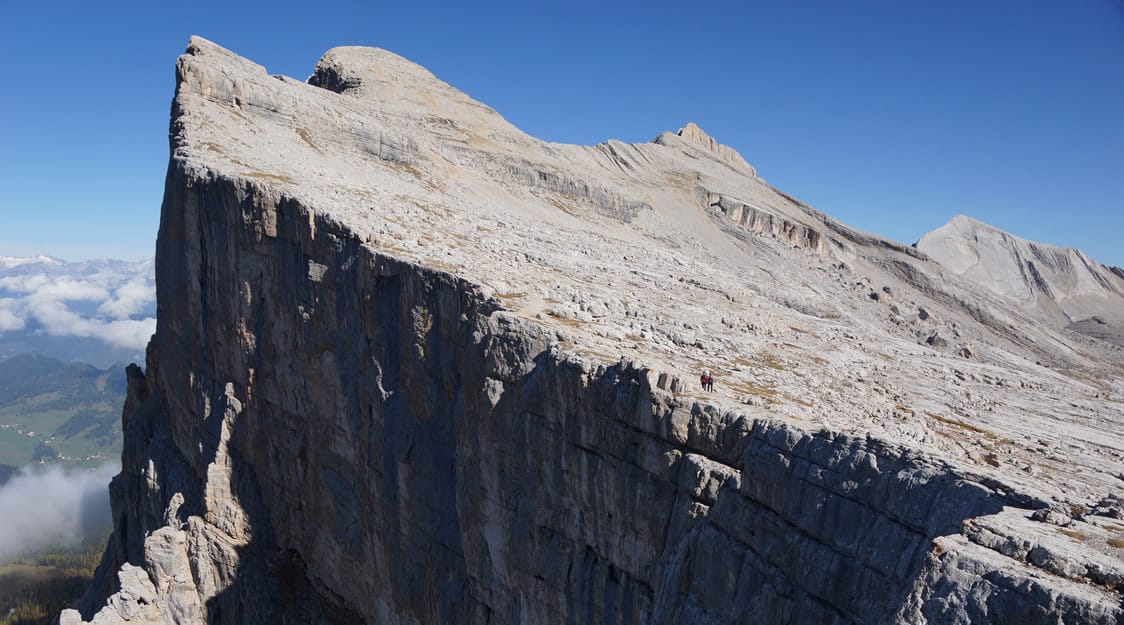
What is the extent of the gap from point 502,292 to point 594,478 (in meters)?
8.03

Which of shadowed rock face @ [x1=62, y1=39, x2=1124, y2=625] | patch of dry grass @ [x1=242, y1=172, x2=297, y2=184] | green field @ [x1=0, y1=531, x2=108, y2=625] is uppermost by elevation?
patch of dry grass @ [x1=242, y1=172, x2=297, y2=184]

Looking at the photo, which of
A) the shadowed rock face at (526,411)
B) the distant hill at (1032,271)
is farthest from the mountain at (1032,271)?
the shadowed rock face at (526,411)

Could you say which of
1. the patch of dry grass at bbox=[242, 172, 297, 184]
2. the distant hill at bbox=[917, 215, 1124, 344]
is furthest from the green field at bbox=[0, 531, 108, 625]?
the distant hill at bbox=[917, 215, 1124, 344]

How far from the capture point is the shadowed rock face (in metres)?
12.4

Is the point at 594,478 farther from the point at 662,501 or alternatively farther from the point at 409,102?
the point at 409,102

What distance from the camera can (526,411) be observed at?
20812mm

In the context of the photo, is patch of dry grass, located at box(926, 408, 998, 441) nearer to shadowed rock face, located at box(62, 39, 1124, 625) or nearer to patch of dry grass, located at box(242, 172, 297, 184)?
shadowed rock face, located at box(62, 39, 1124, 625)

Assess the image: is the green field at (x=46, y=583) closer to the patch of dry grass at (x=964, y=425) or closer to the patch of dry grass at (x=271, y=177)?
the patch of dry grass at (x=271, y=177)

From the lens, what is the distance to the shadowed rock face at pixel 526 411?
40.7ft

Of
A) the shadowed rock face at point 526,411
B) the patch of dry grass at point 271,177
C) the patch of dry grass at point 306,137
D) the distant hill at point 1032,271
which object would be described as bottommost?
the shadowed rock face at point 526,411

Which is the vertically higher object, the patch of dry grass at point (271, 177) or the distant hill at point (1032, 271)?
the distant hill at point (1032, 271)

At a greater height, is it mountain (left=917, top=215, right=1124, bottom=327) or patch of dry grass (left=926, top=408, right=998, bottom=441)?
mountain (left=917, top=215, right=1124, bottom=327)

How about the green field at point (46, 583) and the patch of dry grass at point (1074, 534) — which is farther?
the green field at point (46, 583)

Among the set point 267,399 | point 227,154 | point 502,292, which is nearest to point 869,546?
point 502,292
